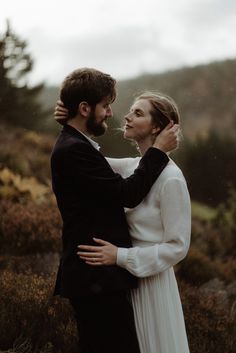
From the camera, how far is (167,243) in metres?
2.89

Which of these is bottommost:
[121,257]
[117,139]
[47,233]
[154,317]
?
[117,139]

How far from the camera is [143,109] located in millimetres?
3193

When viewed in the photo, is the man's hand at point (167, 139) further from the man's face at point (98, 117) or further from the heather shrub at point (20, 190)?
A: the heather shrub at point (20, 190)

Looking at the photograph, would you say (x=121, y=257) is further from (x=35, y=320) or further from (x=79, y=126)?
(x=35, y=320)

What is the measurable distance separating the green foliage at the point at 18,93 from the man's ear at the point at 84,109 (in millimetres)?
8623

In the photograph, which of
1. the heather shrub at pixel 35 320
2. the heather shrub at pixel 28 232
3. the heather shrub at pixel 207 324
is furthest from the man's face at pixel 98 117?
the heather shrub at pixel 28 232

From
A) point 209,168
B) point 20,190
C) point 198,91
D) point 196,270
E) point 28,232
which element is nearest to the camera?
point 28,232

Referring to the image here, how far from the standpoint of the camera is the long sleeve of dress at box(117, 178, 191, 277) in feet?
9.29

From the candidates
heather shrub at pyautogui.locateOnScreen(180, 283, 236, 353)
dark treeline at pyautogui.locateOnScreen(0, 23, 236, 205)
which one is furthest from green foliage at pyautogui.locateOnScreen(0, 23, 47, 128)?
heather shrub at pyautogui.locateOnScreen(180, 283, 236, 353)

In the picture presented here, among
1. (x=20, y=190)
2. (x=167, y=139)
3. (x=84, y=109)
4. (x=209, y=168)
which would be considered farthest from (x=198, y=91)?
(x=84, y=109)

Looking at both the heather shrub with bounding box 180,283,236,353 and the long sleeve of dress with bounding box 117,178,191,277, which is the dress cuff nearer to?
the long sleeve of dress with bounding box 117,178,191,277

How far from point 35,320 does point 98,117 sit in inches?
78.9

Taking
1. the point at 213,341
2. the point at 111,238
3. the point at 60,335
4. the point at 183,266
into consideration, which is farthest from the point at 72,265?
the point at 183,266

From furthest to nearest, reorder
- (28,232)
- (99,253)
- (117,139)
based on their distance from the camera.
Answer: (117,139)
(28,232)
(99,253)
